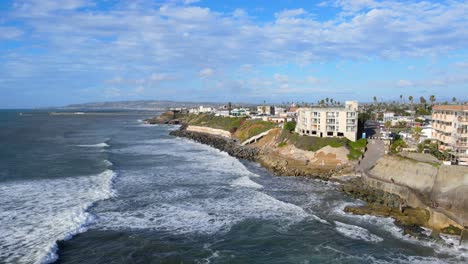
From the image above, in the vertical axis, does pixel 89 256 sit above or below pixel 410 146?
below

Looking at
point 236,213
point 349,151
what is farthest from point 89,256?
point 349,151

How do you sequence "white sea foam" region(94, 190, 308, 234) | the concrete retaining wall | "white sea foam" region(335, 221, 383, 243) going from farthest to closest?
the concrete retaining wall → "white sea foam" region(94, 190, 308, 234) → "white sea foam" region(335, 221, 383, 243)

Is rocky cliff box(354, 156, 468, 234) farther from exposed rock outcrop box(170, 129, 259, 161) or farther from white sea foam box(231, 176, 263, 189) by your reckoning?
exposed rock outcrop box(170, 129, 259, 161)

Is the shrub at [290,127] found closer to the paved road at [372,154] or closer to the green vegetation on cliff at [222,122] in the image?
the paved road at [372,154]

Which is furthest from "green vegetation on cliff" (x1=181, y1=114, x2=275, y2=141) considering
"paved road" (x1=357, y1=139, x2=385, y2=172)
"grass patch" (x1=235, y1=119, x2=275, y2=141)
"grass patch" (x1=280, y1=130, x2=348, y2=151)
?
"paved road" (x1=357, y1=139, x2=385, y2=172)

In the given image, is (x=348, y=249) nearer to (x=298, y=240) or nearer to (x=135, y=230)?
(x=298, y=240)

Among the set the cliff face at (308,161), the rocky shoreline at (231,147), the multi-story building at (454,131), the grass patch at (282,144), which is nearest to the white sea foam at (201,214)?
the cliff face at (308,161)
